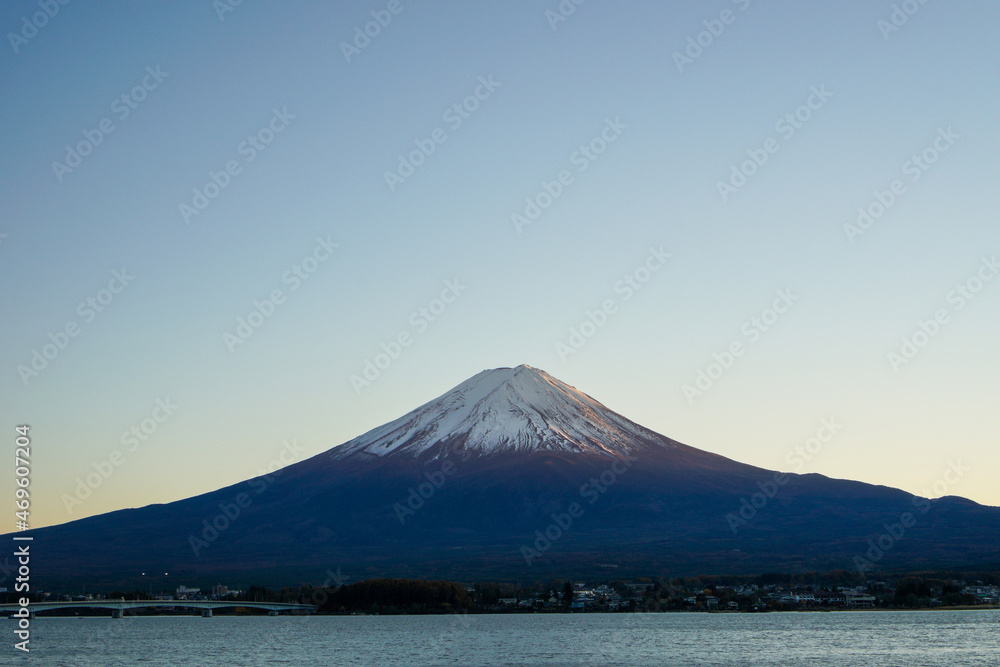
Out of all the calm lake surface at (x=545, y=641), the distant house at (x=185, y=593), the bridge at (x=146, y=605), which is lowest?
the calm lake surface at (x=545, y=641)

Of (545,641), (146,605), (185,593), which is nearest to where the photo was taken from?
(545,641)

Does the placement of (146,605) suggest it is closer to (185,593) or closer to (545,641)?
(185,593)

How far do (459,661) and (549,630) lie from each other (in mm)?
31704

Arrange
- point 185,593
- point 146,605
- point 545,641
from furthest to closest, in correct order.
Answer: point 185,593 < point 146,605 < point 545,641

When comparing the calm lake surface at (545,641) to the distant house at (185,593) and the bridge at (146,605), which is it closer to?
the bridge at (146,605)

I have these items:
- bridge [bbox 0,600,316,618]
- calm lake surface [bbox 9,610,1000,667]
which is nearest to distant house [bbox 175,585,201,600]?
bridge [bbox 0,600,316,618]

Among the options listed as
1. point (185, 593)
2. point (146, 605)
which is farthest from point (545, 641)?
point (185, 593)

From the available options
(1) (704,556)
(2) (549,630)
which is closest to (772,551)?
(1) (704,556)

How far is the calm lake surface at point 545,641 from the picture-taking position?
72438mm

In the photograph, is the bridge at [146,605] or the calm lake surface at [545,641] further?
the bridge at [146,605]

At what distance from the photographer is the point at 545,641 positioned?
87.9 m

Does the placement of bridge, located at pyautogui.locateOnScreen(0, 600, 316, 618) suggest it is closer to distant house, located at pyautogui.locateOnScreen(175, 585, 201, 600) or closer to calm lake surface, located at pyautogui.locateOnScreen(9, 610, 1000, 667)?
calm lake surface, located at pyautogui.locateOnScreen(9, 610, 1000, 667)

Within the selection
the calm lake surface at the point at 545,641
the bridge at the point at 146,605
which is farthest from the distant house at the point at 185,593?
the calm lake surface at the point at 545,641

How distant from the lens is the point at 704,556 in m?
182
